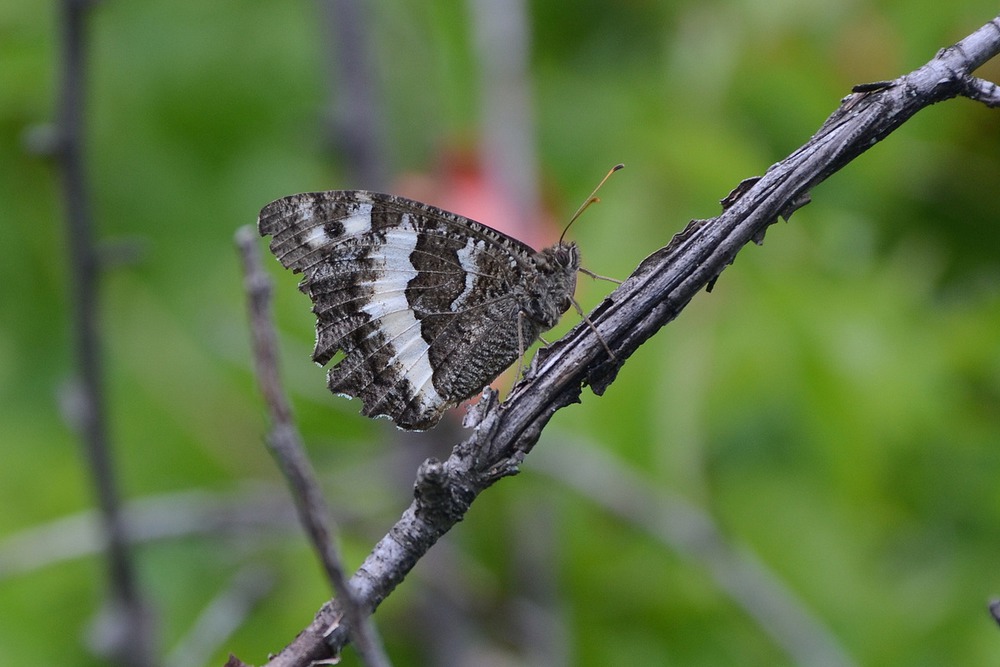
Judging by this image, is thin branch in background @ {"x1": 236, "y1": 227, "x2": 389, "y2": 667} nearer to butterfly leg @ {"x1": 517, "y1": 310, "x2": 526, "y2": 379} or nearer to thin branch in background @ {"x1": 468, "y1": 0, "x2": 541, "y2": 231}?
butterfly leg @ {"x1": 517, "y1": 310, "x2": 526, "y2": 379}

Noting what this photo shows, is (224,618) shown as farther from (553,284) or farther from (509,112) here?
(509,112)

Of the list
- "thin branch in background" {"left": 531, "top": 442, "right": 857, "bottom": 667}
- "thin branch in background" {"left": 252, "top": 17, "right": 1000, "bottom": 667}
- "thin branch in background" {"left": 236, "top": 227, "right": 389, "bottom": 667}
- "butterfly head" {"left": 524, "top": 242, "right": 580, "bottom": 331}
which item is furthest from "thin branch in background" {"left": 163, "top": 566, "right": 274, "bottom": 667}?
"thin branch in background" {"left": 236, "top": 227, "right": 389, "bottom": 667}

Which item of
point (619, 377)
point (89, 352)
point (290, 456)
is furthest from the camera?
point (619, 377)

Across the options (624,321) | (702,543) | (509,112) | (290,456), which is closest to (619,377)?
(702,543)

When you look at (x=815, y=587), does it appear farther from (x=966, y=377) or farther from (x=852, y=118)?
(x=852, y=118)

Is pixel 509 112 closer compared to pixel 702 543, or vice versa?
pixel 702 543

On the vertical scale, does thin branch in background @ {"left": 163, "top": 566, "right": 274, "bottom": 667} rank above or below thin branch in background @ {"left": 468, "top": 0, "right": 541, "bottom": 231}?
below
